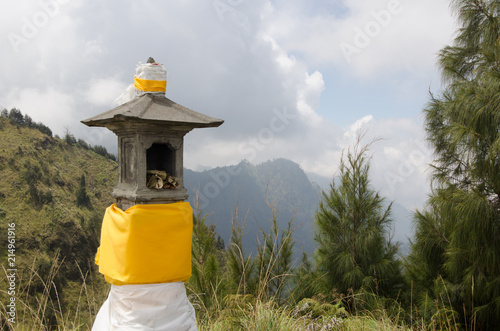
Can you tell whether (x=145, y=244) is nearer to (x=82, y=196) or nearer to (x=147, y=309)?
(x=147, y=309)

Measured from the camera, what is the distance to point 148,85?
2.71 m

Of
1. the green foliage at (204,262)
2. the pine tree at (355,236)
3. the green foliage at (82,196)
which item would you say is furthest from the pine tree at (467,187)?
the green foliage at (82,196)

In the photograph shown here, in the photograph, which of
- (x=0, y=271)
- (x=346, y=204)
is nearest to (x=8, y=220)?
(x=0, y=271)

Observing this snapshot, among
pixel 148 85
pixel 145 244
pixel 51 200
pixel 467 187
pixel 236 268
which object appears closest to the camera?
pixel 145 244

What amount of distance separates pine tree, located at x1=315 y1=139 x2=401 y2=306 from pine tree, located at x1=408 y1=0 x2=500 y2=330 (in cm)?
62

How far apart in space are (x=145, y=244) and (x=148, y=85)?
1.19 m

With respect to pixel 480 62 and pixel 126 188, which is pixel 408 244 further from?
pixel 126 188

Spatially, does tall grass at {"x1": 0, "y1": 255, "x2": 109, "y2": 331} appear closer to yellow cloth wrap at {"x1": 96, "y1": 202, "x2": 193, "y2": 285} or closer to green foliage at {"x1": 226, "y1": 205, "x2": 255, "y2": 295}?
yellow cloth wrap at {"x1": 96, "y1": 202, "x2": 193, "y2": 285}

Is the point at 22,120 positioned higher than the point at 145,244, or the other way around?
the point at 22,120

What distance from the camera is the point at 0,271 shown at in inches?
541

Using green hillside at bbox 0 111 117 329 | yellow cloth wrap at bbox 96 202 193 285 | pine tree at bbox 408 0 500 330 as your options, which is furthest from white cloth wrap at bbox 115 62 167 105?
green hillside at bbox 0 111 117 329

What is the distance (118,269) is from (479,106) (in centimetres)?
462

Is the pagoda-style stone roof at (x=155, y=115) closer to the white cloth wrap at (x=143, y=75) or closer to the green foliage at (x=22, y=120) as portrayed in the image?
the white cloth wrap at (x=143, y=75)

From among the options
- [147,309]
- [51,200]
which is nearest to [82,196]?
[51,200]
